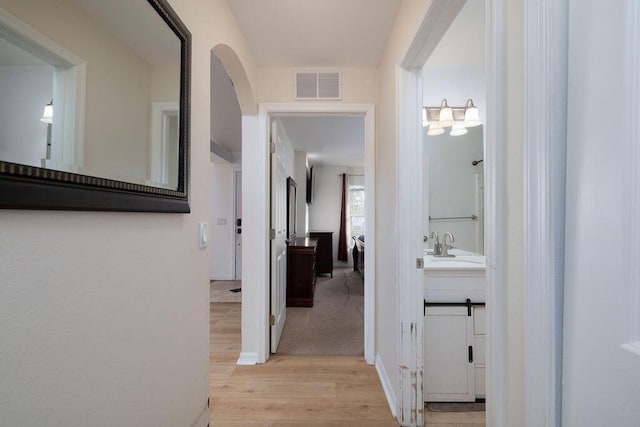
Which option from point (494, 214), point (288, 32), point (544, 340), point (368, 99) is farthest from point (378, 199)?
point (544, 340)

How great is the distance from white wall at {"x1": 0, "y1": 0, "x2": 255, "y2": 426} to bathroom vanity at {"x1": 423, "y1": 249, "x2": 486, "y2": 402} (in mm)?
1328

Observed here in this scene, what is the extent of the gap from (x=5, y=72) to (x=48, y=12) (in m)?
0.18

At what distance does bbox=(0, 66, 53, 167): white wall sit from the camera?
524mm

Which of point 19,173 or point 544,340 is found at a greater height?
point 19,173

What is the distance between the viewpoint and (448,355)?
5.98 feet

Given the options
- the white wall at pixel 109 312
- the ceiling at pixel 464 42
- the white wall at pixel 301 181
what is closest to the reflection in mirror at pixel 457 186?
the ceiling at pixel 464 42

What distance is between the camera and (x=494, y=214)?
792 mm

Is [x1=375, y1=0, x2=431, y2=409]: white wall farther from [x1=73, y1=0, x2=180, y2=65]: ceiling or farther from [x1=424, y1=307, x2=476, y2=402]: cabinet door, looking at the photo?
[x1=73, y1=0, x2=180, y2=65]: ceiling

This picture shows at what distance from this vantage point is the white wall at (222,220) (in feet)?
18.3

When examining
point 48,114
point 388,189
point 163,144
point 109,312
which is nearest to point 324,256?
point 388,189

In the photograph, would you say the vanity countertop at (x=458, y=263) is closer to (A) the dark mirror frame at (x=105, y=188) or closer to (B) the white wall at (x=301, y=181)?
(A) the dark mirror frame at (x=105, y=188)

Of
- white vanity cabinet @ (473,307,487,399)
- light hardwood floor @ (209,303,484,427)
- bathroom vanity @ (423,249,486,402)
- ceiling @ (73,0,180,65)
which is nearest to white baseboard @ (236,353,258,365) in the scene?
light hardwood floor @ (209,303,484,427)

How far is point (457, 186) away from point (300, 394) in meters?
2.10

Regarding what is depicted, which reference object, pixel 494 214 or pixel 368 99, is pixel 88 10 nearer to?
pixel 494 214
